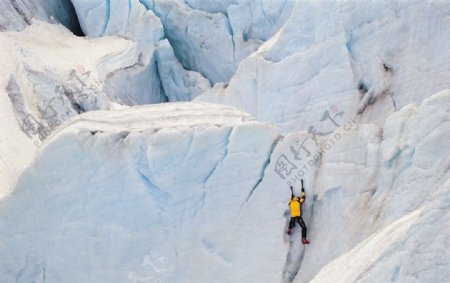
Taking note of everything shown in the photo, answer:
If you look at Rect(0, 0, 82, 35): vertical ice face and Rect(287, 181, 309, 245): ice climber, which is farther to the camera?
Rect(0, 0, 82, 35): vertical ice face

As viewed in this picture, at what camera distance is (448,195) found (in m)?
6.15

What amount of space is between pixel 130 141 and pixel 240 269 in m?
2.23

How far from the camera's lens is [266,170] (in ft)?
28.7

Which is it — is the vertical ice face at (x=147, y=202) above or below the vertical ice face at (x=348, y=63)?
below

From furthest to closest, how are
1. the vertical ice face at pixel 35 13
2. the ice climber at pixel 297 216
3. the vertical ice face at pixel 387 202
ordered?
the vertical ice face at pixel 35 13 < the ice climber at pixel 297 216 < the vertical ice face at pixel 387 202

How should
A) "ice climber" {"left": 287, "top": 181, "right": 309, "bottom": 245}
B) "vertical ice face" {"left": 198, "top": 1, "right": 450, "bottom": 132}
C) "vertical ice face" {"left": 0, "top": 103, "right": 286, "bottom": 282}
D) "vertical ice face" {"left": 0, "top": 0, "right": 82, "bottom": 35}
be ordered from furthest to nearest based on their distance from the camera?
"vertical ice face" {"left": 0, "top": 0, "right": 82, "bottom": 35}
"vertical ice face" {"left": 198, "top": 1, "right": 450, "bottom": 132}
"vertical ice face" {"left": 0, "top": 103, "right": 286, "bottom": 282}
"ice climber" {"left": 287, "top": 181, "right": 309, "bottom": 245}

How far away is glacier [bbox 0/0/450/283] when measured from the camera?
24.5 feet

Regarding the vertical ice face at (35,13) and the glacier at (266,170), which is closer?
the glacier at (266,170)

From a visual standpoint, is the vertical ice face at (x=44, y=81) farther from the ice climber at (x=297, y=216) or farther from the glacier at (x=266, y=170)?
the ice climber at (x=297, y=216)

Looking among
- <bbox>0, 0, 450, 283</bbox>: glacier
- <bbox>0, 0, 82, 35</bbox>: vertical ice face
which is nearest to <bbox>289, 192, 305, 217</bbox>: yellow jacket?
<bbox>0, 0, 450, 283</bbox>: glacier

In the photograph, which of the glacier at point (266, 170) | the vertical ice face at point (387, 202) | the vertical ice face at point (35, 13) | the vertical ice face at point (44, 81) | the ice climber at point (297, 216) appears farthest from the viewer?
the vertical ice face at point (35, 13)

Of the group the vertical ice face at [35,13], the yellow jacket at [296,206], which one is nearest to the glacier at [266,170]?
the yellow jacket at [296,206]

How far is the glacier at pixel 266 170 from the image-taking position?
7477 mm

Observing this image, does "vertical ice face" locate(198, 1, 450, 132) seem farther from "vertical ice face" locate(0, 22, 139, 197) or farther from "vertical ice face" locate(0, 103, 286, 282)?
"vertical ice face" locate(0, 103, 286, 282)
